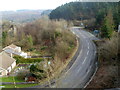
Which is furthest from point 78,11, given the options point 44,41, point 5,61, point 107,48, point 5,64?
point 5,64

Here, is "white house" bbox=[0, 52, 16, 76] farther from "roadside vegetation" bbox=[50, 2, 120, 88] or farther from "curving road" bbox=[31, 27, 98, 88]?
"roadside vegetation" bbox=[50, 2, 120, 88]

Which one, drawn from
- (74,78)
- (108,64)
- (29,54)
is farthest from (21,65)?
(108,64)

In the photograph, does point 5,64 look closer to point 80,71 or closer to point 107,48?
point 80,71

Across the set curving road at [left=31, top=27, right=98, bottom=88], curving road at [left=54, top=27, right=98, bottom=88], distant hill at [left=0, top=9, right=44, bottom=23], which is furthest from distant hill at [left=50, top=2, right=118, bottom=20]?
curving road at [left=54, top=27, right=98, bottom=88]

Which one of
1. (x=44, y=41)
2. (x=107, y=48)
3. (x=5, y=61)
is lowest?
(x=5, y=61)

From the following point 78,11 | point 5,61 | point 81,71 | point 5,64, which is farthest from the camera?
point 78,11

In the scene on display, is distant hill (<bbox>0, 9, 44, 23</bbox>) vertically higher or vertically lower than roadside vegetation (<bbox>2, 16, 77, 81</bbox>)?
higher

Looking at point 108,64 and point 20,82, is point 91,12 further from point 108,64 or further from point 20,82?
point 20,82

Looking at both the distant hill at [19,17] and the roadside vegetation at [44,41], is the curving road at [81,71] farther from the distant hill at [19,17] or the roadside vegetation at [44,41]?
the distant hill at [19,17]

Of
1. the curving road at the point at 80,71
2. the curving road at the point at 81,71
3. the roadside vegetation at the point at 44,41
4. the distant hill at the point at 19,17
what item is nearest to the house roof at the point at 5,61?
the roadside vegetation at the point at 44,41

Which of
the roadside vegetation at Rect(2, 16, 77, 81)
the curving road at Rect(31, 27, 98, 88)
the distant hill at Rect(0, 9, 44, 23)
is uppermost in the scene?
the distant hill at Rect(0, 9, 44, 23)

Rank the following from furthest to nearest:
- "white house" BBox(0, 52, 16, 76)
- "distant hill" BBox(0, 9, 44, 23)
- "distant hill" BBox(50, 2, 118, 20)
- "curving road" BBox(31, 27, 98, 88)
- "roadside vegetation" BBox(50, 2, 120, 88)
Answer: "distant hill" BBox(0, 9, 44, 23) → "distant hill" BBox(50, 2, 118, 20) → "white house" BBox(0, 52, 16, 76) → "curving road" BBox(31, 27, 98, 88) → "roadside vegetation" BBox(50, 2, 120, 88)
